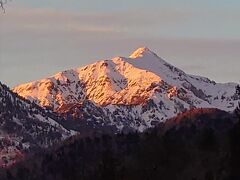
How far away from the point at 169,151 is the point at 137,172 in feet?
30.9

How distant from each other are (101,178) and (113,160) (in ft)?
12.0

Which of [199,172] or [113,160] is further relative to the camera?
[199,172]

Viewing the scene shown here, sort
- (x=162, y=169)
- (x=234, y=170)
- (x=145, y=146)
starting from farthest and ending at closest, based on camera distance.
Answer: (x=145, y=146)
(x=162, y=169)
(x=234, y=170)

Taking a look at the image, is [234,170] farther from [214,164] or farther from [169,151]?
[214,164]

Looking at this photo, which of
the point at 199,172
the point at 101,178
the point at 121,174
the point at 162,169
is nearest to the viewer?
the point at 101,178

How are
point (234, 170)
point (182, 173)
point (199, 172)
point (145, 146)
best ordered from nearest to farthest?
point (234, 170) → point (145, 146) → point (182, 173) → point (199, 172)

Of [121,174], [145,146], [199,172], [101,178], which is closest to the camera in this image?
[101,178]

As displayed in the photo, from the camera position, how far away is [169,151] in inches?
5851

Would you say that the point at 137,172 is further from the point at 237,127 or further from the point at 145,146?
the point at 237,127

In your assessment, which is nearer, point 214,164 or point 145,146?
point 145,146

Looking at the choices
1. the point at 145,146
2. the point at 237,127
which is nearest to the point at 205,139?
the point at 145,146

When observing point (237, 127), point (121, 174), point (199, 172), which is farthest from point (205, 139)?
point (237, 127)

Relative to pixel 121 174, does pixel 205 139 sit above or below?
above

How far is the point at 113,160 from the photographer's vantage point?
110250 mm
